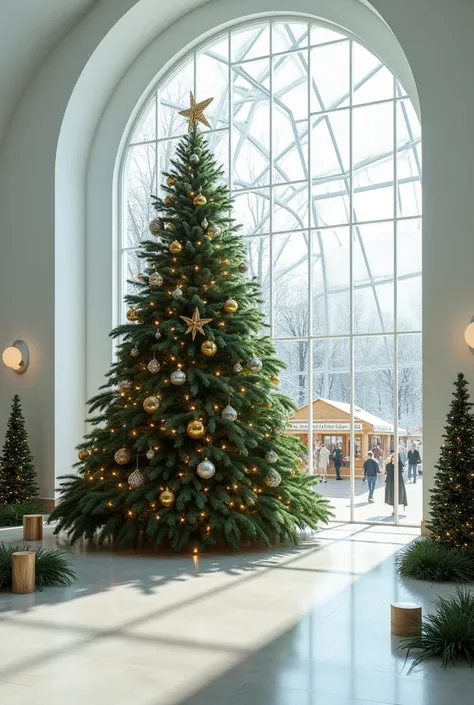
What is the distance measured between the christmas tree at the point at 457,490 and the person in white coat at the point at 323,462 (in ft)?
11.1

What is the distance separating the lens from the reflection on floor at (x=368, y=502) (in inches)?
428

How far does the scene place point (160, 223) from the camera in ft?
31.9

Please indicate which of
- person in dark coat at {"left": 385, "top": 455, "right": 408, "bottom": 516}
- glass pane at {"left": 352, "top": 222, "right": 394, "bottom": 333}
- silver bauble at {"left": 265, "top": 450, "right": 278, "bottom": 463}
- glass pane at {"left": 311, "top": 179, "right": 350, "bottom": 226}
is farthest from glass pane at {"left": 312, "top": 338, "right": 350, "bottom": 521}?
silver bauble at {"left": 265, "top": 450, "right": 278, "bottom": 463}

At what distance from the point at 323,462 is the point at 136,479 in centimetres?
381

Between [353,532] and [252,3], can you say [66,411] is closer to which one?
[353,532]

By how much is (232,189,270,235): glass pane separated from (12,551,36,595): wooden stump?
22.7 ft

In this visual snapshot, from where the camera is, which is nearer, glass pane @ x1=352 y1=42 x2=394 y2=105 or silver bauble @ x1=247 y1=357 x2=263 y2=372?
silver bauble @ x1=247 y1=357 x2=263 y2=372

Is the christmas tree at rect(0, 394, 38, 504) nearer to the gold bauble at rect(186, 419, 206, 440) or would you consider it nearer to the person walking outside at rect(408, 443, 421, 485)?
the gold bauble at rect(186, 419, 206, 440)

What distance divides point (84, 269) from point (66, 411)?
2428mm

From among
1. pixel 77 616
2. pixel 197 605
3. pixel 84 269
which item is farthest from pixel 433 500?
pixel 84 269

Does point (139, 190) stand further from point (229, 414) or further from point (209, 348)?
point (229, 414)

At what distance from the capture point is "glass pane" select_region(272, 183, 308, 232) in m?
12.0

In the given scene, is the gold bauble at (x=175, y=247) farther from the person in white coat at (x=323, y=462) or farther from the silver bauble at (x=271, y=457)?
the person in white coat at (x=323, y=462)

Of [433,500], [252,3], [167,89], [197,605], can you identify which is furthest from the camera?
[167,89]
